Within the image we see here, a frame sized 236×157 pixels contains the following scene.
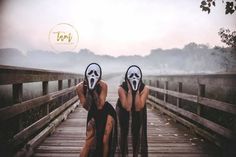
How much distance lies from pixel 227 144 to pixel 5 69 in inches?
128

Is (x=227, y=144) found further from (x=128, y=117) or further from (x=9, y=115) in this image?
(x=9, y=115)

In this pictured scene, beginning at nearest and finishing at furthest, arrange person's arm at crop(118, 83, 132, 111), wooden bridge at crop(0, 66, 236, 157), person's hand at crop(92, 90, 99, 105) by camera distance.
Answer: person's hand at crop(92, 90, 99, 105)
person's arm at crop(118, 83, 132, 111)
wooden bridge at crop(0, 66, 236, 157)

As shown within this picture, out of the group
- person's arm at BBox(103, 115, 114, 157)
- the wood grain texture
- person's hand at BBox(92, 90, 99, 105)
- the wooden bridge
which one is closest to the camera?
person's hand at BBox(92, 90, 99, 105)

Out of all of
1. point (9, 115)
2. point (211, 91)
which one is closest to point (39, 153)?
point (9, 115)

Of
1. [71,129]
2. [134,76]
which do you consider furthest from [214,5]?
[71,129]

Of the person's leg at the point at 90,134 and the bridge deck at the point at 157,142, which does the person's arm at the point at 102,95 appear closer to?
the person's leg at the point at 90,134

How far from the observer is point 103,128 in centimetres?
349

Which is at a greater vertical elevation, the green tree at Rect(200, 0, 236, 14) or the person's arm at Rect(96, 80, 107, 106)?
the green tree at Rect(200, 0, 236, 14)

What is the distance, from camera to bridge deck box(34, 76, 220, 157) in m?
4.77

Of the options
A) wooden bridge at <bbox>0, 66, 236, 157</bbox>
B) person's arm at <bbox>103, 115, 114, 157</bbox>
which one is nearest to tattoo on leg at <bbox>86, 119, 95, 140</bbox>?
person's arm at <bbox>103, 115, 114, 157</bbox>

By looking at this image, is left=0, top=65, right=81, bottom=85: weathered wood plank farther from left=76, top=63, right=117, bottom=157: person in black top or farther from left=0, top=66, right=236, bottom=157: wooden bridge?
left=76, top=63, right=117, bottom=157: person in black top

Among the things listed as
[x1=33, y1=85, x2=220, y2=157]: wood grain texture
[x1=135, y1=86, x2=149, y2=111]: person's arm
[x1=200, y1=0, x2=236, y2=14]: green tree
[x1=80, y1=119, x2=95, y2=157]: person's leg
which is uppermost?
[x1=200, y1=0, x2=236, y2=14]: green tree

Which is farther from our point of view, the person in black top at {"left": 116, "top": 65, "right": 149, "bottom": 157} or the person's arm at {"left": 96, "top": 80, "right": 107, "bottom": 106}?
the person in black top at {"left": 116, "top": 65, "right": 149, "bottom": 157}

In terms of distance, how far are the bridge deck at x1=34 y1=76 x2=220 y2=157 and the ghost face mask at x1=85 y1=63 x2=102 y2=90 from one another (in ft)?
5.66
